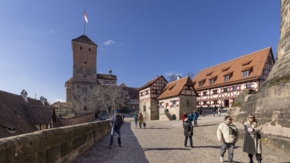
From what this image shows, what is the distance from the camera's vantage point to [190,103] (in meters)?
23.6

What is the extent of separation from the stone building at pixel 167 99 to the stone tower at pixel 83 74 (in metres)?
19.3

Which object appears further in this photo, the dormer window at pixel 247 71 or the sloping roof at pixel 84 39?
the sloping roof at pixel 84 39

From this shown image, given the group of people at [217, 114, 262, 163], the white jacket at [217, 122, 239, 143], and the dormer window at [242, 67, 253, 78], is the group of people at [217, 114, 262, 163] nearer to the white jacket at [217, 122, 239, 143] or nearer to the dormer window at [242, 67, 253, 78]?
the white jacket at [217, 122, 239, 143]

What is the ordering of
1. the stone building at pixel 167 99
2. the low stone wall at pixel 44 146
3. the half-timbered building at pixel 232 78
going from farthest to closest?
the half-timbered building at pixel 232 78 < the stone building at pixel 167 99 < the low stone wall at pixel 44 146

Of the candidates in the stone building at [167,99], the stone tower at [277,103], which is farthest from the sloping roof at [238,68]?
the stone tower at [277,103]

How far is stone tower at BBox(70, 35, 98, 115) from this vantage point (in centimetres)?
4469

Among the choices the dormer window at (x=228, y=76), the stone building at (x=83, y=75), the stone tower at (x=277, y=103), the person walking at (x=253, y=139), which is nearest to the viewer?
the person walking at (x=253, y=139)

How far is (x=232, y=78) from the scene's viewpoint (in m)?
27.5

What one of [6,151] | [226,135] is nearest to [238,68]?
[226,135]

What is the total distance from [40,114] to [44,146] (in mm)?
20761

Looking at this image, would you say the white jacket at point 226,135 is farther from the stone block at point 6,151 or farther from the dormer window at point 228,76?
the dormer window at point 228,76

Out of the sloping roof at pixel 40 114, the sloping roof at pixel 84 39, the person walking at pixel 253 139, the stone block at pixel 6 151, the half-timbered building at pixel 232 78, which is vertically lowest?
the sloping roof at pixel 40 114

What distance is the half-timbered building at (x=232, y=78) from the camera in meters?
24.5

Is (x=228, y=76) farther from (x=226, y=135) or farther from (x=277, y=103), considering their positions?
(x=226, y=135)
